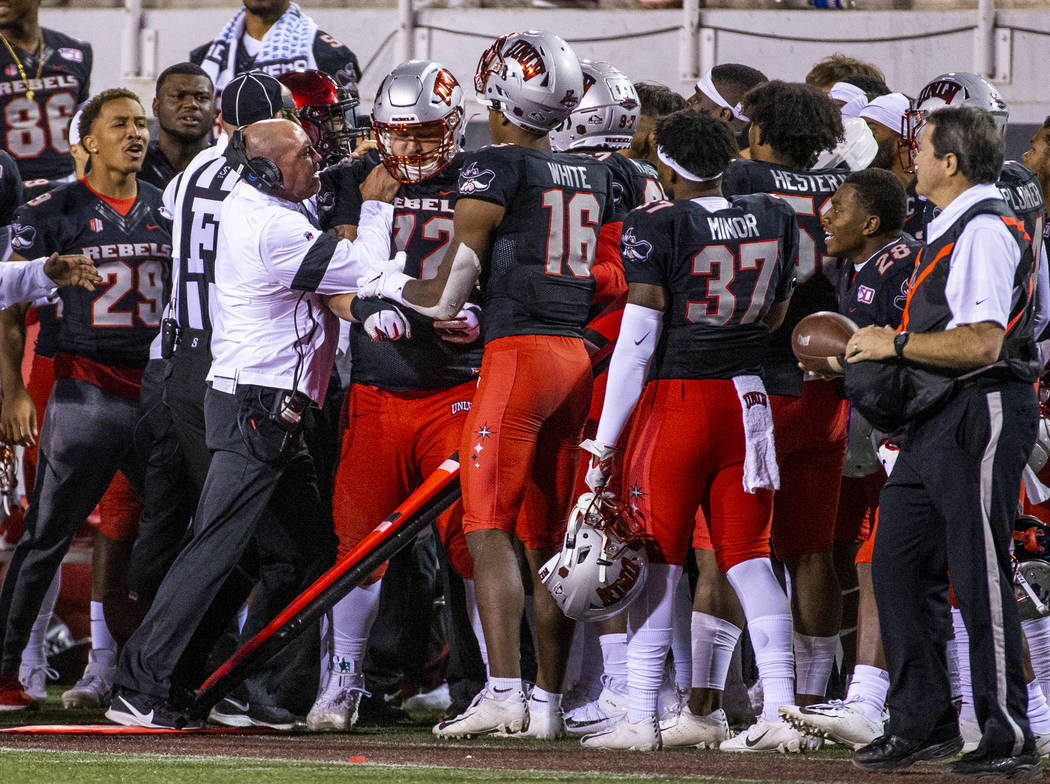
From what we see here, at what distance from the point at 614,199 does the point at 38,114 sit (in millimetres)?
4166

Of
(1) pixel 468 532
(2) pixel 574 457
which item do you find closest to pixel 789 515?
(2) pixel 574 457

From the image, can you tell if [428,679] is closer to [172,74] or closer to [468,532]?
[468,532]

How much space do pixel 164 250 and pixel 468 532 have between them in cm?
202

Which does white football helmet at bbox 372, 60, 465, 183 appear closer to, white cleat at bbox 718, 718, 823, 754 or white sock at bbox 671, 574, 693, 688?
white sock at bbox 671, 574, 693, 688

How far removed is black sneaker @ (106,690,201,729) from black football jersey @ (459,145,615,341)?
5.23ft

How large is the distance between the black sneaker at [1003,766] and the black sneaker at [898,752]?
167 mm

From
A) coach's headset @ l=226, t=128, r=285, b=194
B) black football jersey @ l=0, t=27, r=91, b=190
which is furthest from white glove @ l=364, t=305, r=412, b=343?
black football jersey @ l=0, t=27, r=91, b=190

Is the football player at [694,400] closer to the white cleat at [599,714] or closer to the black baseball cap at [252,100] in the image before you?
the white cleat at [599,714]

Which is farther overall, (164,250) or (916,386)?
(164,250)

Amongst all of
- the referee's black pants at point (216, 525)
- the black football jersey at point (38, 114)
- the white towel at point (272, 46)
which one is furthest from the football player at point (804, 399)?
the black football jersey at point (38, 114)

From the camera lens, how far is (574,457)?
17.8 feet

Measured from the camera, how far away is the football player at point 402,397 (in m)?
5.55

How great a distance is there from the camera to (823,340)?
4547 mm

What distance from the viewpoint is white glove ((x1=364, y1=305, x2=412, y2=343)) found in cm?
513
